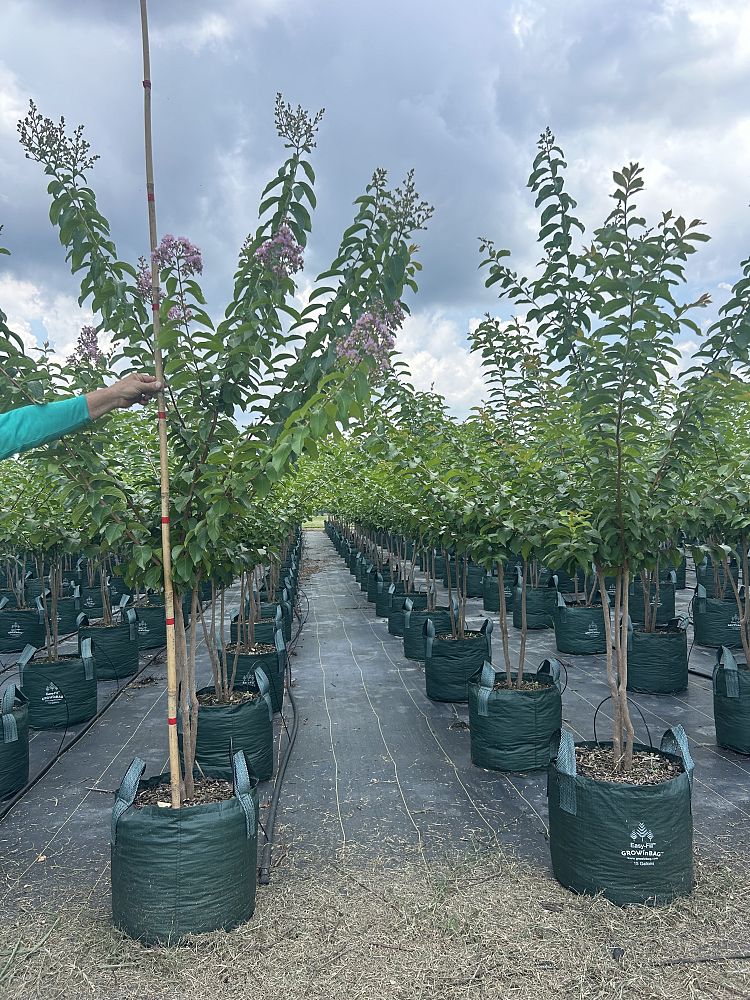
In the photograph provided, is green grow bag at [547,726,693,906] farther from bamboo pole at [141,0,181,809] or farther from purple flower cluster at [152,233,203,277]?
purple flower cluster at [152,233,203,277]

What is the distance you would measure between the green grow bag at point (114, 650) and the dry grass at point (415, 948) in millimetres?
5247

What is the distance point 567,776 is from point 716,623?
6811mm

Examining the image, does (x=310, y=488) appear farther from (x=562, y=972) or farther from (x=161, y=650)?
(x=562, y=972)

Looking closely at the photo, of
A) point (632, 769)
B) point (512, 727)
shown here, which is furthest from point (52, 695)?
point (632, 769)

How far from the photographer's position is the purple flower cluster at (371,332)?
279 centimetres

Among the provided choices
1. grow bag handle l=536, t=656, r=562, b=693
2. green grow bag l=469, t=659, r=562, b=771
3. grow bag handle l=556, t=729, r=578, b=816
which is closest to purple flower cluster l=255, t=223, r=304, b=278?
grow bag handle l=556, t=729, r=578, b=816

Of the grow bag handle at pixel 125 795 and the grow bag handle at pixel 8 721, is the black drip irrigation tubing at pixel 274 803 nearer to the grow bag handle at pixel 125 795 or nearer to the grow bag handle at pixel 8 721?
the grow bag handle at pixel 125 795

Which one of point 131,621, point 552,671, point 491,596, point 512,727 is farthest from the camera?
point 491,596

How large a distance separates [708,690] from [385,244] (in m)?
6.63

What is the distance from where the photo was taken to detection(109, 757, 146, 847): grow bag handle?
10.7ft

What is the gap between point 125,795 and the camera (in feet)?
11.2

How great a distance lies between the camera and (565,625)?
9.57 m

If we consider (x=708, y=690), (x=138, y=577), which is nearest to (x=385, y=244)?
(x=138, y=577)

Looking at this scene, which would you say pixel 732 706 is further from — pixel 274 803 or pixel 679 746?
pixel 274 803
